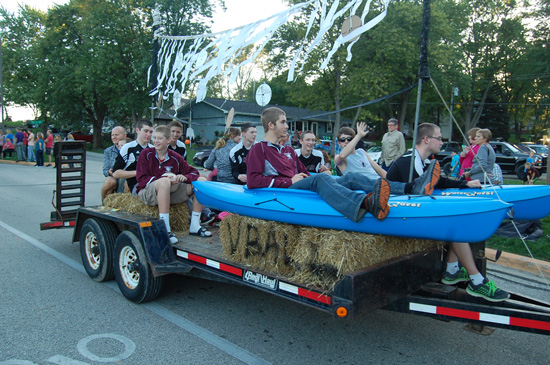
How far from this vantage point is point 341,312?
2.67m

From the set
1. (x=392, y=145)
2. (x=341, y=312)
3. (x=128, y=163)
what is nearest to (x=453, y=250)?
(x=341, y=312)

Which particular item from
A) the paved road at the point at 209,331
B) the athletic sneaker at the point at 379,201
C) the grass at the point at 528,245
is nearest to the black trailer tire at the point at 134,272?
the paved road at the point at 209,331

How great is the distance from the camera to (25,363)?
305cm

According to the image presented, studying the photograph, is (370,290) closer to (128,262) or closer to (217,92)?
(128,262)

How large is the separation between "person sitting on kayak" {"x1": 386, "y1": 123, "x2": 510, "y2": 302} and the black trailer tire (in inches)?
104

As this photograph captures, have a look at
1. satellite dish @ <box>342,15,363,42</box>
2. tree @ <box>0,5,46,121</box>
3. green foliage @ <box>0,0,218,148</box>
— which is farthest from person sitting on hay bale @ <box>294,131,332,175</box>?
tree @ <box>0,5,46,121</box>

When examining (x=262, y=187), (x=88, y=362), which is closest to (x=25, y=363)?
(x=88, y=362)

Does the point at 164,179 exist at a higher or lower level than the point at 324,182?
lower

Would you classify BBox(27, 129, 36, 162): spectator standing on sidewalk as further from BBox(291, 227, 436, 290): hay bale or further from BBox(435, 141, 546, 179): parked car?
BBox(435, 141, 546, 179): parked car

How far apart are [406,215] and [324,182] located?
2.27 feet

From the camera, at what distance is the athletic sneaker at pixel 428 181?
10.6 ft

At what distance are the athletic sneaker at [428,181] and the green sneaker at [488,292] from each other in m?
0.78

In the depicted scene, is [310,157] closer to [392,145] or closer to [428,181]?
[428,181]

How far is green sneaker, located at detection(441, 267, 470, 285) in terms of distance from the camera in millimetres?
3234
